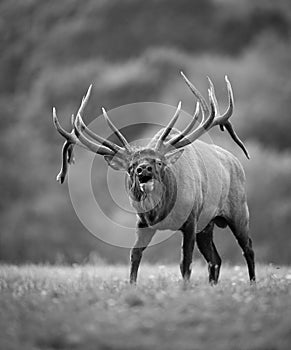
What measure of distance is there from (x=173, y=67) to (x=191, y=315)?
37.9 m

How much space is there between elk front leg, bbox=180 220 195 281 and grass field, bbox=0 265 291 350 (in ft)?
4.47

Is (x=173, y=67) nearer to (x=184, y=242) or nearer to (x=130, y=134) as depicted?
(x=130, y=134)

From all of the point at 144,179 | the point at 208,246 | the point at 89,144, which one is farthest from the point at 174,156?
the point at 208,246

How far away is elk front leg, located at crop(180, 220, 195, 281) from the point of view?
8.96 metres

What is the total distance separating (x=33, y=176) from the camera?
4156 centimetres

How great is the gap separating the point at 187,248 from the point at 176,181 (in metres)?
0.77

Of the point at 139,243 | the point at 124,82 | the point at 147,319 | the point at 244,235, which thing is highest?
the point at 124,82

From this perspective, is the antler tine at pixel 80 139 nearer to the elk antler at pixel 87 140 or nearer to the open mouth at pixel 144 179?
the elk antler at pixel 87 140

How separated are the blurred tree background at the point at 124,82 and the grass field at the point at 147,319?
23.6m

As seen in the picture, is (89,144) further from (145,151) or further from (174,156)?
(174,156)

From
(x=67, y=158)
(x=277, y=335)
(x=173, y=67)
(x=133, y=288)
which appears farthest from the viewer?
(x=173, y=67)

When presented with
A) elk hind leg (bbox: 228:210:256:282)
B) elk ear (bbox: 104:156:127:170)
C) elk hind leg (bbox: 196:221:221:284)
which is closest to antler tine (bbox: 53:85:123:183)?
elk ear (bbox: 104:156:127:170)

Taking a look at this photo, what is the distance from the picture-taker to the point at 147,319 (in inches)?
246

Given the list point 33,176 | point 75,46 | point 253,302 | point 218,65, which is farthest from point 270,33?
point 253,302
